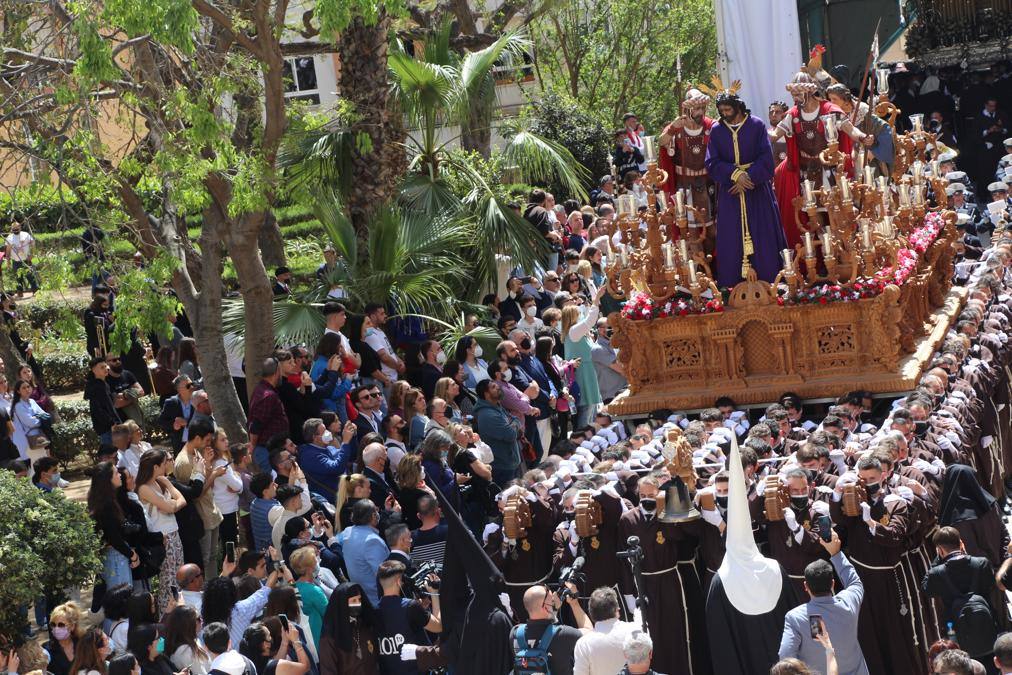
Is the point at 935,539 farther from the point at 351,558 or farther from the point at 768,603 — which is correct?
the point at 351,558

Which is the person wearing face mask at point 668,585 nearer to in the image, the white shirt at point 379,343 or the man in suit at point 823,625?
the man in suit at point 823,625

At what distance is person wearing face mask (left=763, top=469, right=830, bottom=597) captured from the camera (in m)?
9.34

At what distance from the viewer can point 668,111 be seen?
33312 millimetres

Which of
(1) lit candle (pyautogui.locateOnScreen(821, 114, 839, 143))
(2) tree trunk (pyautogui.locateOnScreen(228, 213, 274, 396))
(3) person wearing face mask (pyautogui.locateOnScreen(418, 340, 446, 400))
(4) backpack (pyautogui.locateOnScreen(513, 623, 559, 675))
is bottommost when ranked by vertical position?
(4) backpack (pyautogui.locateOnScreen(513, 623, 559, 675))

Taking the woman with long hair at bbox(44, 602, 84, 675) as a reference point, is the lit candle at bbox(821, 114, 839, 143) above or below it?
above

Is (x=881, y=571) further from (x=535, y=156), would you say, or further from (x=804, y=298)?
(x=535, y=156)

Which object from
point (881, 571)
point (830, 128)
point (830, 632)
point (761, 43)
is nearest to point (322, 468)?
point (881, 571)

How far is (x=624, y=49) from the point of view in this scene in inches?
1259

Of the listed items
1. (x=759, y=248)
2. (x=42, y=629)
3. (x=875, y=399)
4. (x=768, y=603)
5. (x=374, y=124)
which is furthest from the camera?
(x=374, y=124)

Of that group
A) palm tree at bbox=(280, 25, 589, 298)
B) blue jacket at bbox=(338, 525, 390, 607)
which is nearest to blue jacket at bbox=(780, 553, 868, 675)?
blue jacket at bbox=(338, 525, 390, 607)

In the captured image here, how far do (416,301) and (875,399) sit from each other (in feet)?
15.0

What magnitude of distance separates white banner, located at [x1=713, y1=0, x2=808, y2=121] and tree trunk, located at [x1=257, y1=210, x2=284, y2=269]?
22.0 feet

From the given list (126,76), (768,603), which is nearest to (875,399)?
(768,603)

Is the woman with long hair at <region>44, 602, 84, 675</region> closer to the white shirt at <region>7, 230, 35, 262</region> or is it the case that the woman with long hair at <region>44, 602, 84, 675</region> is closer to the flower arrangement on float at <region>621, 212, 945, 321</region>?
the white shirt at <region>7, 230, 35, 262</region>
